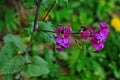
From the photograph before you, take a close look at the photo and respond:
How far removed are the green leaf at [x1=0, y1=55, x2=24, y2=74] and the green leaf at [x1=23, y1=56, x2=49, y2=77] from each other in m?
0.09

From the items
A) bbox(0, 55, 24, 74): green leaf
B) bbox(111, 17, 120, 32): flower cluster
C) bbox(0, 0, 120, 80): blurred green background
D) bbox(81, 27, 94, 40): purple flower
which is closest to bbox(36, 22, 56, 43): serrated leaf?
bbox(0, 55, 24, 74): green leaf

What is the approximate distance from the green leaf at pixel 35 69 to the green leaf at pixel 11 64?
0.09 meters

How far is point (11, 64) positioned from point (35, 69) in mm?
191

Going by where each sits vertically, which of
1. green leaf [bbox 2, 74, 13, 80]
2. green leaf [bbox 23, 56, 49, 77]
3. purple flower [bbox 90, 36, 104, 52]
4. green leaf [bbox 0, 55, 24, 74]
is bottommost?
green leaf [bbox 2, 74, 13, 80]

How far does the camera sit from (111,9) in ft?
11.9

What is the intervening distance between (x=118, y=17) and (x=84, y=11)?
489mm

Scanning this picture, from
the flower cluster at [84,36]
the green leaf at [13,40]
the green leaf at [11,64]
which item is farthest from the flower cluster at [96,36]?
the green leaf at [13,40]

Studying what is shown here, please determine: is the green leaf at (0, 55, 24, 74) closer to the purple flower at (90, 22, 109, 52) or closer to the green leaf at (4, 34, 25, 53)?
the green leaf at (4, 34, 25, 53)

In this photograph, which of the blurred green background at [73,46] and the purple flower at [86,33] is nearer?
the purple flower at [86,33]

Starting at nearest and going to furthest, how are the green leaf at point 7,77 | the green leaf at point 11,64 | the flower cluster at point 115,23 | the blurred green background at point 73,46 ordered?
1. the green leaf at point 11,64
2. the green leaf at point 7,77
3. the blurred green background at point 73,46
4. the flower cluster at point 115,23

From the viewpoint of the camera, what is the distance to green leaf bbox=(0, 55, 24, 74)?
7.00 ft

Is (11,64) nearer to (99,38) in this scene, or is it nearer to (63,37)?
(63,37)

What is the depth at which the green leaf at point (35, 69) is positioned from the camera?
7.32 ft

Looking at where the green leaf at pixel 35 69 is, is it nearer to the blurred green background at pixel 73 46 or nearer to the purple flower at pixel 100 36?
the blurred green background at pixel 73 46
